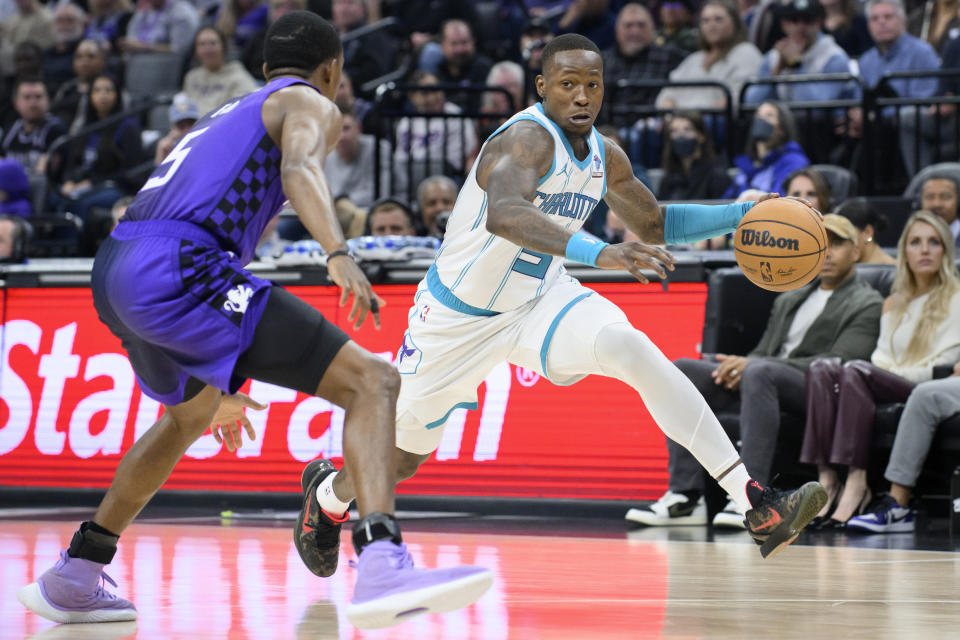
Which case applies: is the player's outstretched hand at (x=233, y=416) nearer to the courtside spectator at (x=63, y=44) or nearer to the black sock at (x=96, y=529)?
the black sock at (x=96, y=529)

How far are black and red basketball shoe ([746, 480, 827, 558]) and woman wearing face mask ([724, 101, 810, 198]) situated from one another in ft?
16.9

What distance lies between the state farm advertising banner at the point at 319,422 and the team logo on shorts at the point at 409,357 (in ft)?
8.84

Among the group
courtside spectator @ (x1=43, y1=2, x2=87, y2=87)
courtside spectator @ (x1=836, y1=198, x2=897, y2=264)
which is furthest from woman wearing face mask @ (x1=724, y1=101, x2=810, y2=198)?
courtside spectator @ (x1=43, y1=2, x2=87, y2=87)

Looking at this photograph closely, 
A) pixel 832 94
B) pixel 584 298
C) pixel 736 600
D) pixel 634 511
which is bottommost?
pixel 634 511

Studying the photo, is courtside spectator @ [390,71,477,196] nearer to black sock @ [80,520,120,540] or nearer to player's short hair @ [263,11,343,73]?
player's short hair @ [263,11,343,73]

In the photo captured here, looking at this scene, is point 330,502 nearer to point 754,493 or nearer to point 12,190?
point 754,493

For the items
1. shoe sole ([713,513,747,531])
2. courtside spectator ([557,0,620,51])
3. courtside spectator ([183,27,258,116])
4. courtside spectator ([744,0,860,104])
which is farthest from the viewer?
courtside spectator ([557,0,620,51])

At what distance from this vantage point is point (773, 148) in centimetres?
950

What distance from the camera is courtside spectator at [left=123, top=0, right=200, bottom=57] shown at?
14484 millimetres

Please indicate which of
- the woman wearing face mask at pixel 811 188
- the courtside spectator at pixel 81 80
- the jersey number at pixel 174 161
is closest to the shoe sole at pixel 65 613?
the jersey number at pixel 174 161

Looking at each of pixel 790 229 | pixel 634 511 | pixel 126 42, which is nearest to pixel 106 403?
pixel 634 511

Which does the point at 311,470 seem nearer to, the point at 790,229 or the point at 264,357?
the point at 264,357

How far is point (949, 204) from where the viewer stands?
27.3ft

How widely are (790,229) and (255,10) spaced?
11.1m
